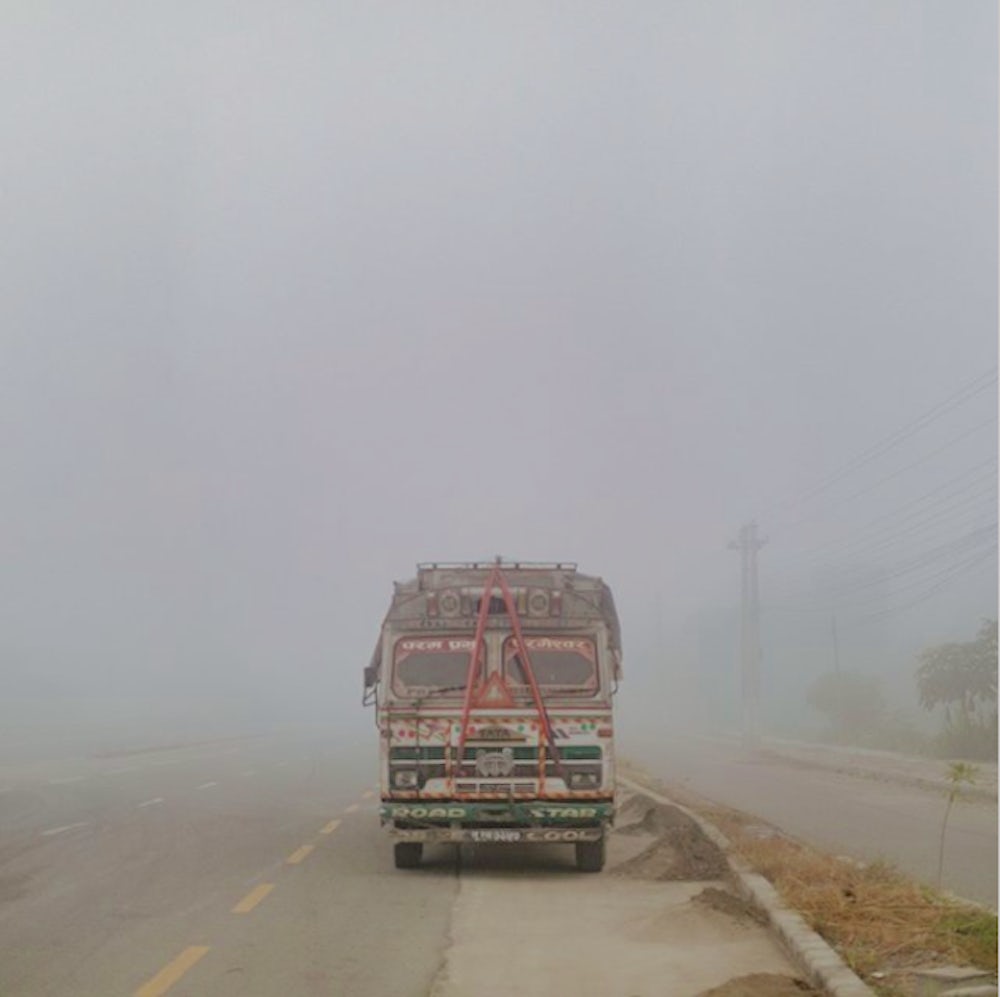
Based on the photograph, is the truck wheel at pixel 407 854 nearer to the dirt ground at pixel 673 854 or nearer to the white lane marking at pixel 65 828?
the dirt ground at pixel 673 854

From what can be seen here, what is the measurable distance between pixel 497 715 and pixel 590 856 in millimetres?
1840

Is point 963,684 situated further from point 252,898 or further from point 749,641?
point 252,898

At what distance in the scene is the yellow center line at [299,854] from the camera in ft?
45.9

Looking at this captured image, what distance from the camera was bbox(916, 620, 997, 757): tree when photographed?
46938mm

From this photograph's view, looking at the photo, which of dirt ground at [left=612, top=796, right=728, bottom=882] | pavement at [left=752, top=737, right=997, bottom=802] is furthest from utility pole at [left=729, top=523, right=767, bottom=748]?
dirt ground at [left=612, top=796, right=728, bottom=882]

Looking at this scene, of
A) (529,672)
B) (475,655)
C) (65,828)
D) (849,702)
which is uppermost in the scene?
(475,655)

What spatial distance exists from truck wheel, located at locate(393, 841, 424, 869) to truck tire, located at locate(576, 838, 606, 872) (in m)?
1.70

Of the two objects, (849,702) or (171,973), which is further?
(849,702)

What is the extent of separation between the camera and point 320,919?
33.4 ft

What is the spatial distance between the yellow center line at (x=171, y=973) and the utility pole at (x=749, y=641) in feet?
162

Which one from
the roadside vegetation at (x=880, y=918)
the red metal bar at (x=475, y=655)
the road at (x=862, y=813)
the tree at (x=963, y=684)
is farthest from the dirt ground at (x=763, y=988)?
the tree at (x=963, y=684)

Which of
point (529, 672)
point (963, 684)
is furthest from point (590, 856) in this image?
point (963, 684)

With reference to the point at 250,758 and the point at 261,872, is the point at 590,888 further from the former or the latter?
the point at 250,758

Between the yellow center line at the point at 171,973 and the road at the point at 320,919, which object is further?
the road at the point at 320,919
